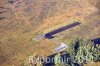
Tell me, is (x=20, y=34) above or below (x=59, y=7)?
below

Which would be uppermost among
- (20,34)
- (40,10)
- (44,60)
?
(40,10)

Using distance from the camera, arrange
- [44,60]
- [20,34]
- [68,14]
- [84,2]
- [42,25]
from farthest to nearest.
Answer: [84,2] → [68,14] → [42,25] → [20,34] → [44,60]

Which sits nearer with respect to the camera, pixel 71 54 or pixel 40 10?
pixel 71 54

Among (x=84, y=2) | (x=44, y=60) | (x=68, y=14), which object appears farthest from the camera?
(x=84, y=2)

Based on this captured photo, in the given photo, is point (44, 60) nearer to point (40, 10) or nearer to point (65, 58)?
point (65, 58)

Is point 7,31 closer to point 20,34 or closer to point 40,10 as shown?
point 20,34

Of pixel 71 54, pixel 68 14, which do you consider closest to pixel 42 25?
pixel 68 14
